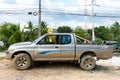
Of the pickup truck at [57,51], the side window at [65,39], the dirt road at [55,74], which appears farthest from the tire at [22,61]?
the side window at [65,39]

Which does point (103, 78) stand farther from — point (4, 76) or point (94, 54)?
point (4, 76)

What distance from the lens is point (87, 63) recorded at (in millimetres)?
10688

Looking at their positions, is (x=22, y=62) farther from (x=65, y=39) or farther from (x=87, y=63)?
(x=87, y=63)

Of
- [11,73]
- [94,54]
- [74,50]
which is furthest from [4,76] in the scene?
[94,54]

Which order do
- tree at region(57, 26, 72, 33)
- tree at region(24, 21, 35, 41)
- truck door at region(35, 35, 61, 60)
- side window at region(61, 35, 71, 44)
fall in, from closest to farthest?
truck door at region(35, 35, 61, 60) → side window at region(61, 35, 71, 44) → tree at region(24, 21, 35, 41) → tree at region(57, 26, 72, 33)

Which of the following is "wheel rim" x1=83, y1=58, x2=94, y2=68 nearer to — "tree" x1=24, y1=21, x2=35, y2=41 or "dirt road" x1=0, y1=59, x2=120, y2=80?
"dirt road" x1=0, y1=59, x2=120, y2=80

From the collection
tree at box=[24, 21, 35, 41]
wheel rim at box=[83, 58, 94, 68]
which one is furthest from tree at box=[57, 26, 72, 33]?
wheel rim at box=[83, 58, 94, 68]

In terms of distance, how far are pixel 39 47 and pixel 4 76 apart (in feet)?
7.79

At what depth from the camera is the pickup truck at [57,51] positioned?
409 inches

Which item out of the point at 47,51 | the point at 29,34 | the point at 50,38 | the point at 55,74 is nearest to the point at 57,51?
the point at 47,51

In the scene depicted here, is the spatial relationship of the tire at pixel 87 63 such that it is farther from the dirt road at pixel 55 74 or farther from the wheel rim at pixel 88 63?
the dirt road at pixel 55 74

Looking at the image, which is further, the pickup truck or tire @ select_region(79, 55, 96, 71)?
tire @ select_region(79, 55, 96, 71)

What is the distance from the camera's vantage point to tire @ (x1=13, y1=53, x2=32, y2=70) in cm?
1029

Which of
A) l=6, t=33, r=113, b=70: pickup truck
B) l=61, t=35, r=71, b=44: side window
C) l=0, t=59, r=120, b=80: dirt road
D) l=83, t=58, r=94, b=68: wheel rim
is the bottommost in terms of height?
l=0, t=59, r=120, b=80: dirt road
